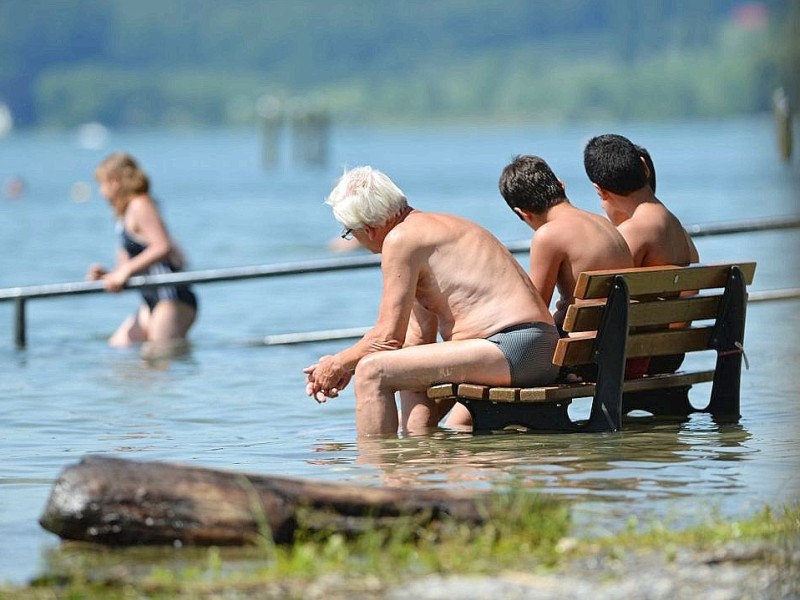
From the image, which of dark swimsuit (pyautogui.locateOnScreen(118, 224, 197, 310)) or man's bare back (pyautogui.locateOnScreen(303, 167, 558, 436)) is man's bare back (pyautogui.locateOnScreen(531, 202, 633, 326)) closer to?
man's bare back (pyautogui.locateOnScreen(303, 167, 558, 436))

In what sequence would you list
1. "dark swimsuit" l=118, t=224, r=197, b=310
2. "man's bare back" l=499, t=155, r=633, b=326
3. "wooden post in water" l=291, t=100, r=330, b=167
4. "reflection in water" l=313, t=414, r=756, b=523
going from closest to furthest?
"reflection in water" l=313, t=414, r=756, b=523 → "man's bare back" l=499, t=155, r=633, b=326 → "dark swimsuit" l=118, t=224, r=197, b=310 → "wooden post in water" l=291, t=100, r=330, b=167

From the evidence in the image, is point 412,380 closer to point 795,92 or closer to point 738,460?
point 738,460

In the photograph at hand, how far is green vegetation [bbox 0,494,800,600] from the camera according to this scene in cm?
431

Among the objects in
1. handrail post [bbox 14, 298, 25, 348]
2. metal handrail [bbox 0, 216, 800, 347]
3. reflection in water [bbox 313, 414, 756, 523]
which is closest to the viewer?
reflection in water [bbox 313, 414, 756, 523]

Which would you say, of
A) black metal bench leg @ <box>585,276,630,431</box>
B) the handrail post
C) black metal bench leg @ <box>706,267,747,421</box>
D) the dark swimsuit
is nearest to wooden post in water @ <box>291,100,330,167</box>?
the handrail post

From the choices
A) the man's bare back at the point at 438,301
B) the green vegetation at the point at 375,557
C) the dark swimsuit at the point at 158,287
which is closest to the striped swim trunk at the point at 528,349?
the man's bare back at the point at 438,301

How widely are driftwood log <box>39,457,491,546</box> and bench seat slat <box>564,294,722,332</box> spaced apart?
1945 millimetres

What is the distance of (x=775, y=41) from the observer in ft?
10.2

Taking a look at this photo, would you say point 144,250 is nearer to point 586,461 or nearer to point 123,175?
point 123,175

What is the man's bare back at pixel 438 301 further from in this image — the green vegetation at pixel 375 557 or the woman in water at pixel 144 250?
the woman in water at pixel 144 250

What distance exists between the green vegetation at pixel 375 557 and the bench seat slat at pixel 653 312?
1865 millimetres

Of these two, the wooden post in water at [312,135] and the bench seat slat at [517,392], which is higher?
the wooden post in water at [312,135]

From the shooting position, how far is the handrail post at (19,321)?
479 inches

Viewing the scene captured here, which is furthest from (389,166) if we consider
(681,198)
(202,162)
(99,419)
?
(99,419)
